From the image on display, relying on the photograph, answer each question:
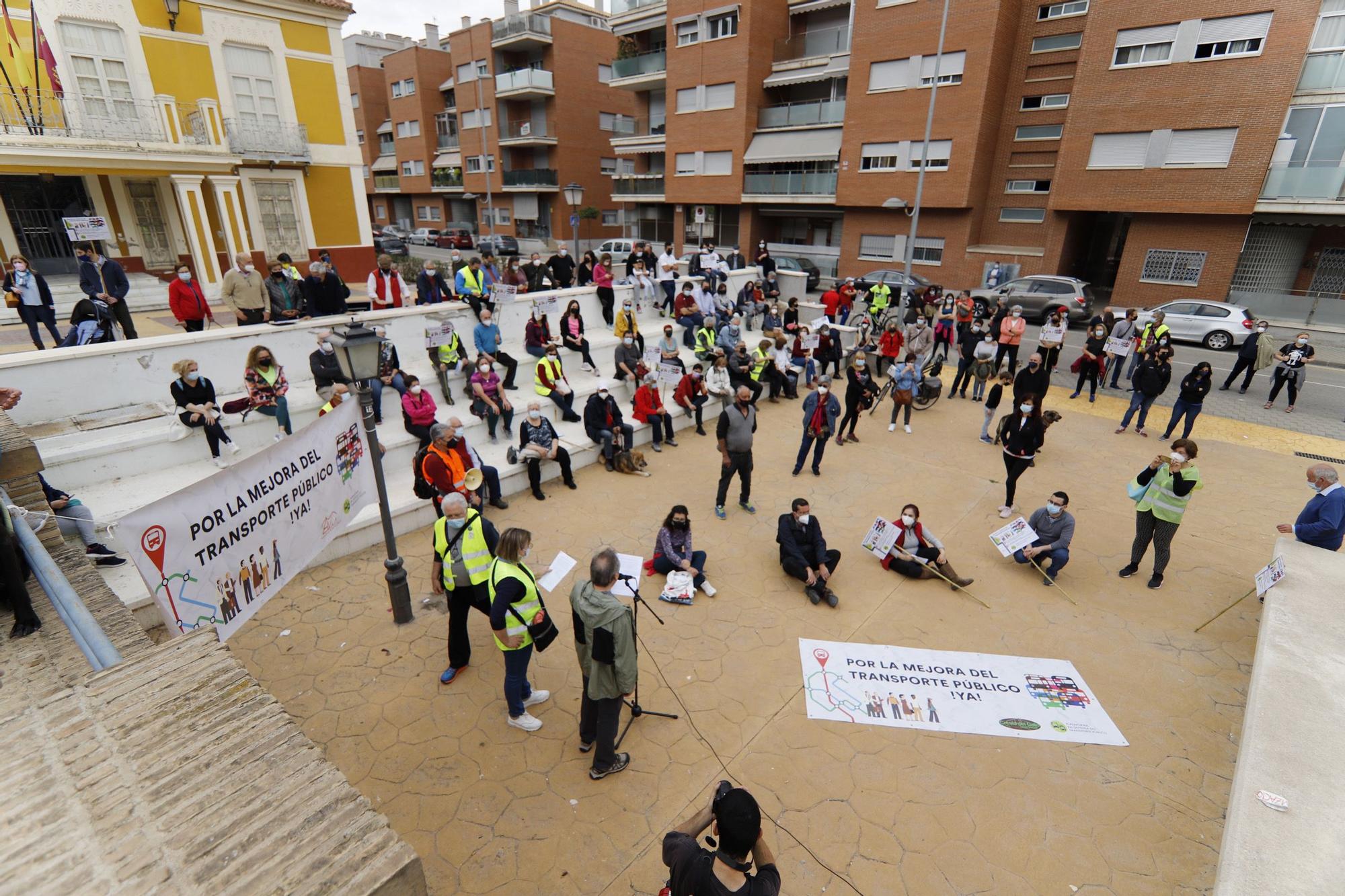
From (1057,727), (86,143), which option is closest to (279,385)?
(1057,727)

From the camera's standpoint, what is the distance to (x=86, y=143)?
16531 millimetres

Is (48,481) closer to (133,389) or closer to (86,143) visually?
(133,389)

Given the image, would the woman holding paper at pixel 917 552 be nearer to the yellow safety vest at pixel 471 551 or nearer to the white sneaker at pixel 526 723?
the white sneaker at pixel 526 723

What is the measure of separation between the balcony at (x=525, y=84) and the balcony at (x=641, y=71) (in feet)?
16.8

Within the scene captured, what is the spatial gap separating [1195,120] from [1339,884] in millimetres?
28767

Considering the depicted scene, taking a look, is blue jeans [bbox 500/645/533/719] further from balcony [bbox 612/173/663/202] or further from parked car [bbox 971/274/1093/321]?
balcony [bbox 612/173/663/202]

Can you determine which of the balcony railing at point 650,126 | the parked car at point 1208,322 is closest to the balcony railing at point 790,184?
the balcony railing at point 650,126

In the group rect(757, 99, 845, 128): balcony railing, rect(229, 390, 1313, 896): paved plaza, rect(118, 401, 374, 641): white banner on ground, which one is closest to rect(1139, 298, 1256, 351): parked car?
rect(229, 390, 1313, 896): paved plaza

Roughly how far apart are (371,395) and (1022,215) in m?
31.8

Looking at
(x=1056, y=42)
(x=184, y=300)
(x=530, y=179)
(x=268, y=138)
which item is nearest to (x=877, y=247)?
(x=1056, y=42)

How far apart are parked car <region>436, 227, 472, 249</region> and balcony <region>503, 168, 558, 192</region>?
15.3ft

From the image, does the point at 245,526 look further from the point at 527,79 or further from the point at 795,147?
the point at 527,79

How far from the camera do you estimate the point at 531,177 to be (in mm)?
44094

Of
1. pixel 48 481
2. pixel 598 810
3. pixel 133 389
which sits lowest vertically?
pixel 598 810
